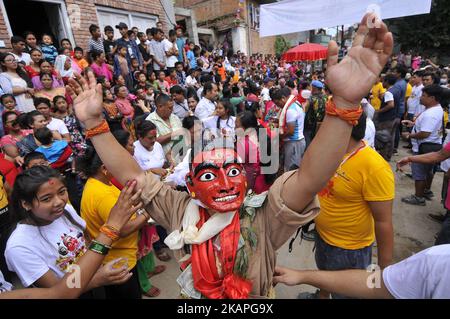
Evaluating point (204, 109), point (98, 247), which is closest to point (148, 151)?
point (98, 247)

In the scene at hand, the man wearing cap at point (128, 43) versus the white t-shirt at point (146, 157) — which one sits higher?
the man wearing cap at point (128, 43)

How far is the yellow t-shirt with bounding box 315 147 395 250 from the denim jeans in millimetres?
51

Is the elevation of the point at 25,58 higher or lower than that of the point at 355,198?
higher

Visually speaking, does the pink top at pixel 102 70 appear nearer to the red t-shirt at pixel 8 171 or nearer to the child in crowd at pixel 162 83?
the child in crowd at pixel 162 83

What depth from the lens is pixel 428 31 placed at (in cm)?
1850

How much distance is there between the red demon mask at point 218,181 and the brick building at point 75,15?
689 centimetres

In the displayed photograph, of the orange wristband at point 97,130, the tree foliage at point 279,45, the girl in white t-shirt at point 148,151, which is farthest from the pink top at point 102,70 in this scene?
the tree foliage at point 279,45

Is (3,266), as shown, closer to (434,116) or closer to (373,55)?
(373,55)

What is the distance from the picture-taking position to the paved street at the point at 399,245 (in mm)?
2990

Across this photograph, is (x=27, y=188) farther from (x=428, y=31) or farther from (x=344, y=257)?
(x=428, y=31)

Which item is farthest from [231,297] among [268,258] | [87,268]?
[87,268]

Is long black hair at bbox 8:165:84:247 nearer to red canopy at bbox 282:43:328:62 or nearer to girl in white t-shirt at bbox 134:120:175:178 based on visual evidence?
girl in white t-shirt at bbox 134:120:175:178

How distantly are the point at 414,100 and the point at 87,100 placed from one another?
756 centimetres

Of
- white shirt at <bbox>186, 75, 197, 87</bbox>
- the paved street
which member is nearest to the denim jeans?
the paved street
